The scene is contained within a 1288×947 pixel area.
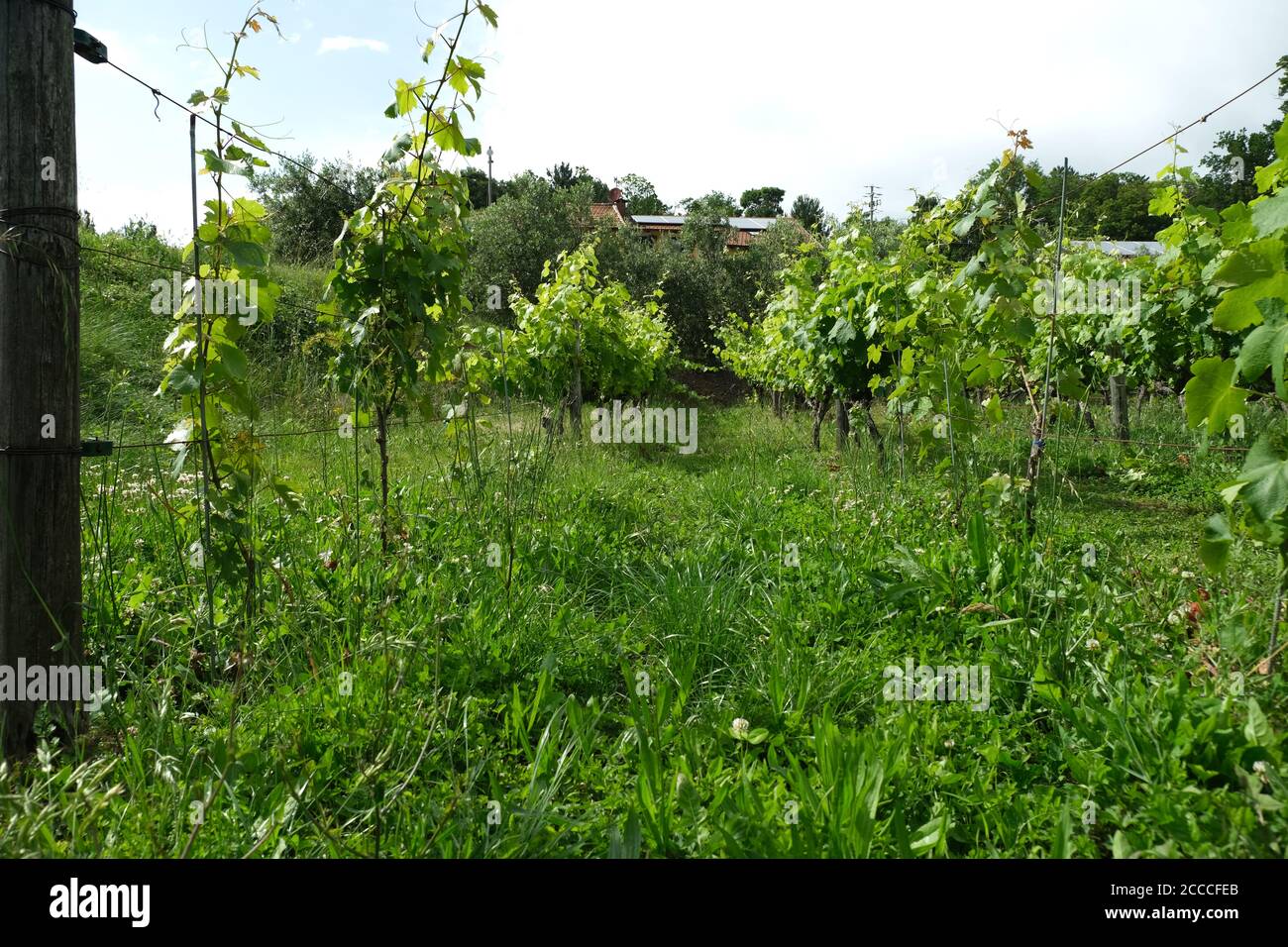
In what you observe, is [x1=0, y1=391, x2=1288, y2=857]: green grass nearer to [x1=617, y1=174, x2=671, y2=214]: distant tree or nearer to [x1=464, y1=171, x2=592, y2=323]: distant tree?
[x1=464, y1=171, x2=592, y2=323]: distant tree

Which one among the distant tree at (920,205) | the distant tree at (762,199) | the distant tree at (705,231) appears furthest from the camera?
the distant tree at (762,199)

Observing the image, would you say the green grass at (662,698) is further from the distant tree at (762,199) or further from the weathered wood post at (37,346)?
the distant tree at (762,199)

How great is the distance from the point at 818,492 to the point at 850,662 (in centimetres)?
277

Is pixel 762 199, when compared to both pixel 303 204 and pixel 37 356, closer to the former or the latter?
pixel 303 204

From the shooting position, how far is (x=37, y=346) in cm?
202

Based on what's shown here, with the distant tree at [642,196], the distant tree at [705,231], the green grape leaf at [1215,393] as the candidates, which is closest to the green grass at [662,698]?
the green grape leaf at [1215,393]

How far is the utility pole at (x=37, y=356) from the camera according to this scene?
1.96 meters

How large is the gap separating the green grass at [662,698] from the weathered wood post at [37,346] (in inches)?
10.7

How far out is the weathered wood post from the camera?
1.96 m

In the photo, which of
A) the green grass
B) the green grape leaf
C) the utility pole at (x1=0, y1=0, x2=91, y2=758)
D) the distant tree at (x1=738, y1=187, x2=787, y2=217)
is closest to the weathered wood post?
the utility pole at (x1=0, y1=0, x2=91, y2=758)

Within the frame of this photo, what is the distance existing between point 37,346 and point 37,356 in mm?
25
